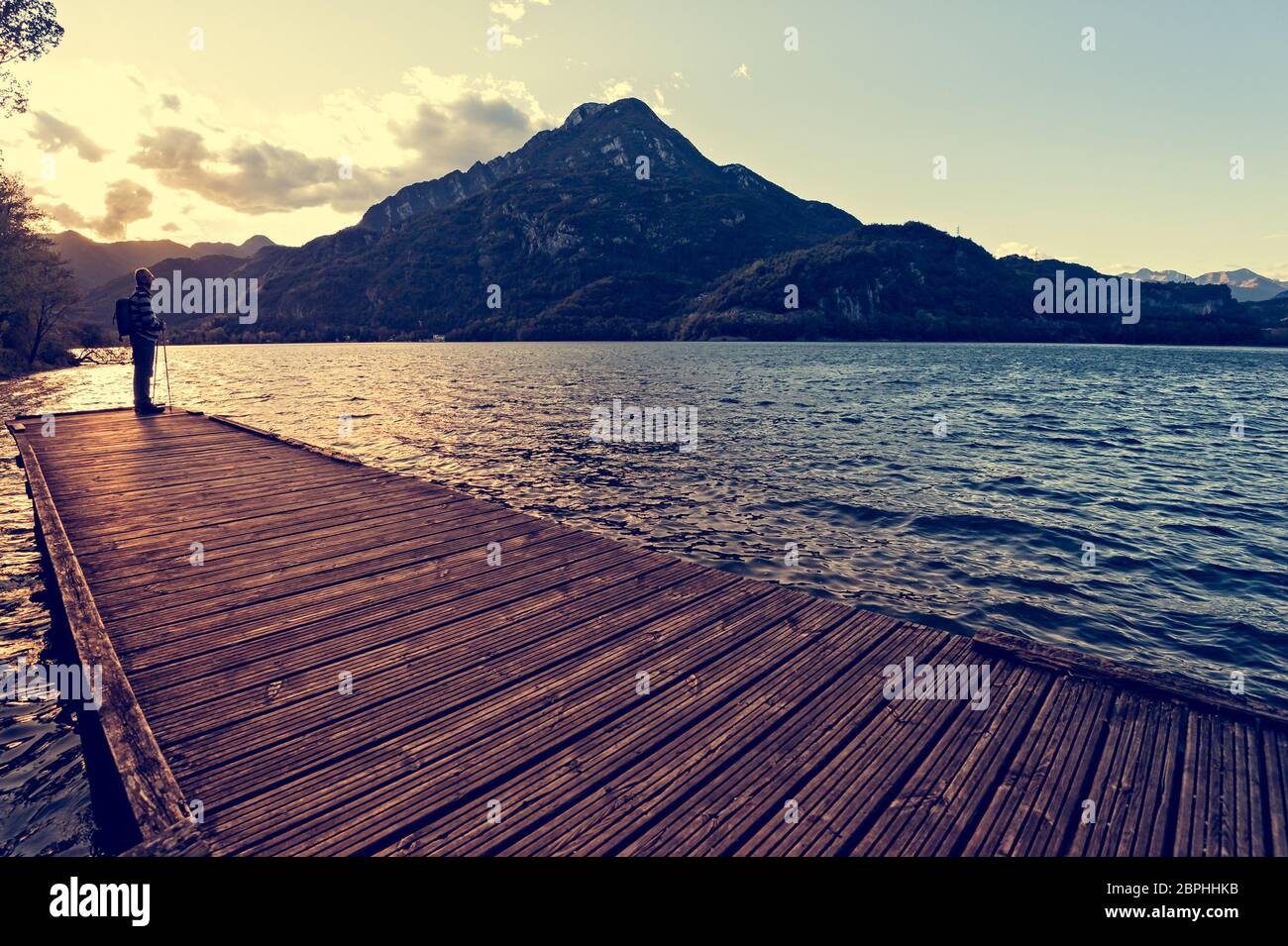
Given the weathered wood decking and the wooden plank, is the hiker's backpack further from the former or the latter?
the wooden plank

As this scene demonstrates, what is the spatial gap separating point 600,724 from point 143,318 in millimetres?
20772

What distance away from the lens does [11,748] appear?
19.9ft

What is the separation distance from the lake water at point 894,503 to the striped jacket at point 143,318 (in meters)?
5.48

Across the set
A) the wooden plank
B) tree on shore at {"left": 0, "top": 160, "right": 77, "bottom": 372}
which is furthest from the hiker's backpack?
tree on shore at {"left": 0, "top": 160, "right": 77, "bottom": 372}

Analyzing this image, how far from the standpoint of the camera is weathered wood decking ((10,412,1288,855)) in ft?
12.3

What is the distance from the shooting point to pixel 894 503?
56.0ft

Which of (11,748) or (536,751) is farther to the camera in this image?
(11,748)

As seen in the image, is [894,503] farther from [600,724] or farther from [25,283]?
[25,283]

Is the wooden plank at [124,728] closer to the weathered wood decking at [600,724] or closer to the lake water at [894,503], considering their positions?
the weathered wood decking at [600,724]

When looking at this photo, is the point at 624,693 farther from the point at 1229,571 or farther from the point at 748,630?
the point at 1229,571

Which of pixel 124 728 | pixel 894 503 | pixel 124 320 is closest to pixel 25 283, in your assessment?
pixel 124 320
